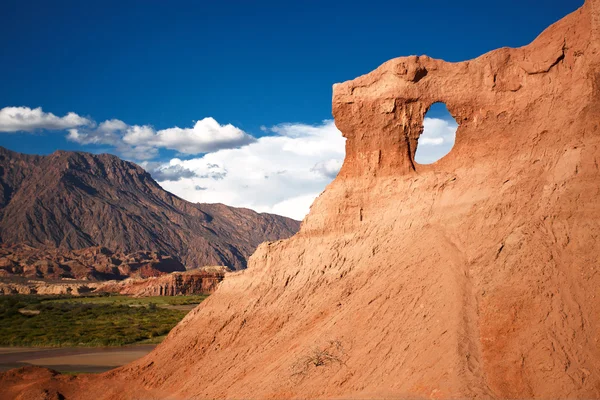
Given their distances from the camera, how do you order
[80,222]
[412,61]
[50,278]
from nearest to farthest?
[412,61]
[50,278]
[80,222]

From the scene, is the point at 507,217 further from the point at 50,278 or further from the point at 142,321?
the point at 50,278

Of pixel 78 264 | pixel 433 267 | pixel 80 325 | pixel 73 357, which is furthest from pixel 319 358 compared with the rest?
pixel 78 264

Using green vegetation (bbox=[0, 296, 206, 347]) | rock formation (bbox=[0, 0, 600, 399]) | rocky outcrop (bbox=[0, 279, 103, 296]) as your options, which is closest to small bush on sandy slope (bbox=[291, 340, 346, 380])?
rock formation (bbox=[0, 0, 600, 399])

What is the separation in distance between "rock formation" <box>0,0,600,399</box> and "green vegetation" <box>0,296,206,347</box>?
19657mm

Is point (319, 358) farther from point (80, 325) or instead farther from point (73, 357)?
point (80, 325)

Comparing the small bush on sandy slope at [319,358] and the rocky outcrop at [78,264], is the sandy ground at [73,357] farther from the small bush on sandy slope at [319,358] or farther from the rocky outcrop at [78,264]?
the rocky outcrop at [78,264]

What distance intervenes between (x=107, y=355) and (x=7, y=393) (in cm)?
1417

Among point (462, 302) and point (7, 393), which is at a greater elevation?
point (462, 302)

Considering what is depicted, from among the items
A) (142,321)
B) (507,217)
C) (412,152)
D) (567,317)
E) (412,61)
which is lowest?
(142,321)

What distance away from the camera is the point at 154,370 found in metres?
21.4

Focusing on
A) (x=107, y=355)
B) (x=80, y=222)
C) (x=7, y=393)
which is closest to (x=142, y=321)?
(x=107, y=355)

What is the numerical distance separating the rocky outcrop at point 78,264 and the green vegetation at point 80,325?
4071cm

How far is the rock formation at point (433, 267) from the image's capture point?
13.7 m

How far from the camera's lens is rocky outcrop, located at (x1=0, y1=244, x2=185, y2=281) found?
112 meters
